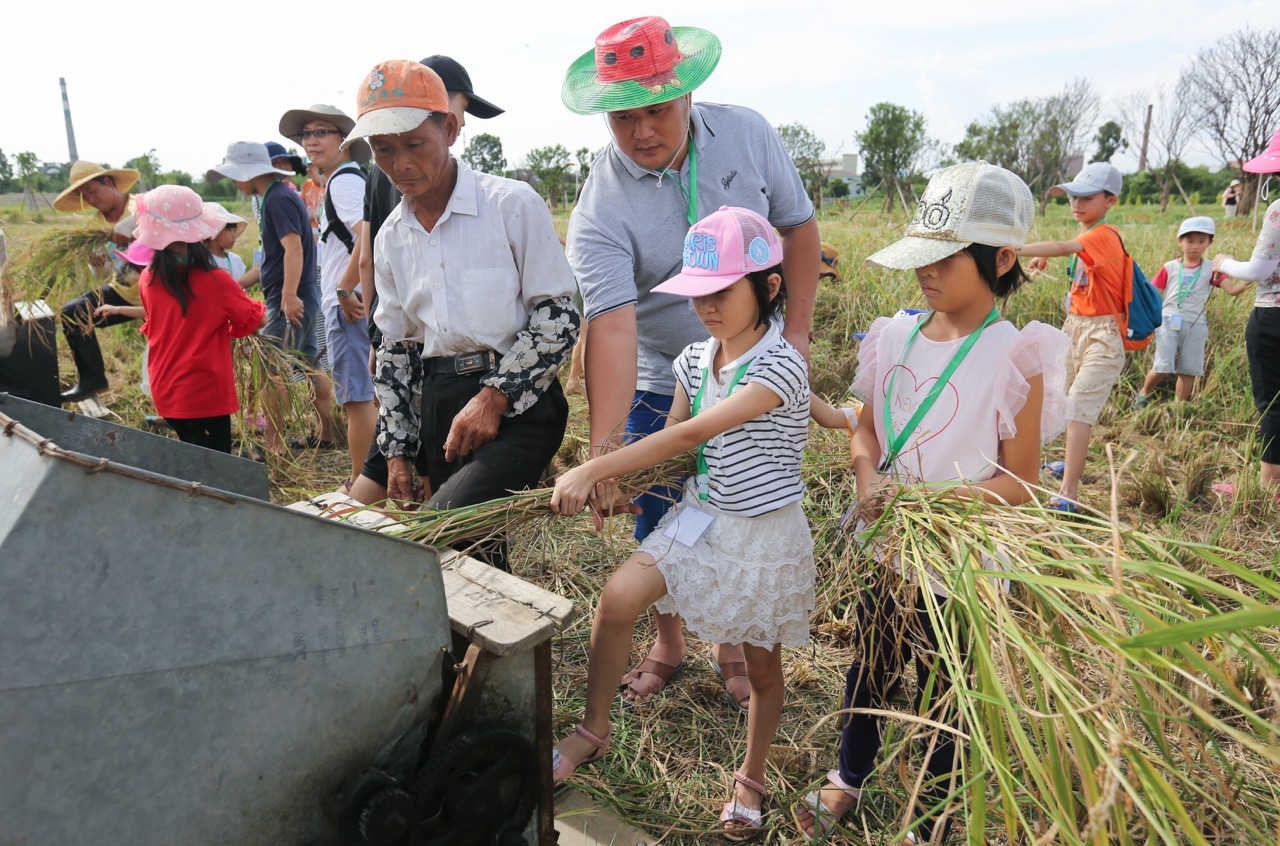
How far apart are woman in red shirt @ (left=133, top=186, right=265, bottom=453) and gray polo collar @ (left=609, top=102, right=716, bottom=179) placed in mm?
2021

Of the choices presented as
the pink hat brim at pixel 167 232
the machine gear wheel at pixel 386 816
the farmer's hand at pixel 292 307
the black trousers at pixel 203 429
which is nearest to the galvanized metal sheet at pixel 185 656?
the machine gear wheel at pixel 386 816

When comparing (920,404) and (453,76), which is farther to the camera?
(453,76)

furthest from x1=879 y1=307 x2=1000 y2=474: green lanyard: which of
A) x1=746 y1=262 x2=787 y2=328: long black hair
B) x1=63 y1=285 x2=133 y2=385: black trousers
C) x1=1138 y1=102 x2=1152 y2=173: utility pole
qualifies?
x1=1138 y1=102 x2=1152 y2=173: utility pole

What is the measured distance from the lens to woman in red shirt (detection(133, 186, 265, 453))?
346 centimetres

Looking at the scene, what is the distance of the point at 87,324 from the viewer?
4.61 metres

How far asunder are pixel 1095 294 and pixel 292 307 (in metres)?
4.35

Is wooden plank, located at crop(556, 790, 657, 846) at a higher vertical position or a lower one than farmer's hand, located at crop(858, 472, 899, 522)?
lower

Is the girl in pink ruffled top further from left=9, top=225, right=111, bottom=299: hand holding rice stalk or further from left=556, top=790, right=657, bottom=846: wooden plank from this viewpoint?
left=9, top=225, right=111, bottom=299: hand holding rice stalk

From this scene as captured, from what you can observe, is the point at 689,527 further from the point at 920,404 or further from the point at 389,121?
→ the point at 389,121

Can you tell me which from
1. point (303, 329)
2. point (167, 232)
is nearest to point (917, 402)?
point (167, 232)

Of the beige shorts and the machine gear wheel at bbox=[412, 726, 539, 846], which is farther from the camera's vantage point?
the beige shorts

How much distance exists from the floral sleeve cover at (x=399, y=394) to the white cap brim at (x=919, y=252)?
4.29ft

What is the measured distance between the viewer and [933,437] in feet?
6.26

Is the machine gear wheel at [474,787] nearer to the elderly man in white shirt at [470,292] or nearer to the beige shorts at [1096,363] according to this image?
the elderly man in white shirt at [470,292]
